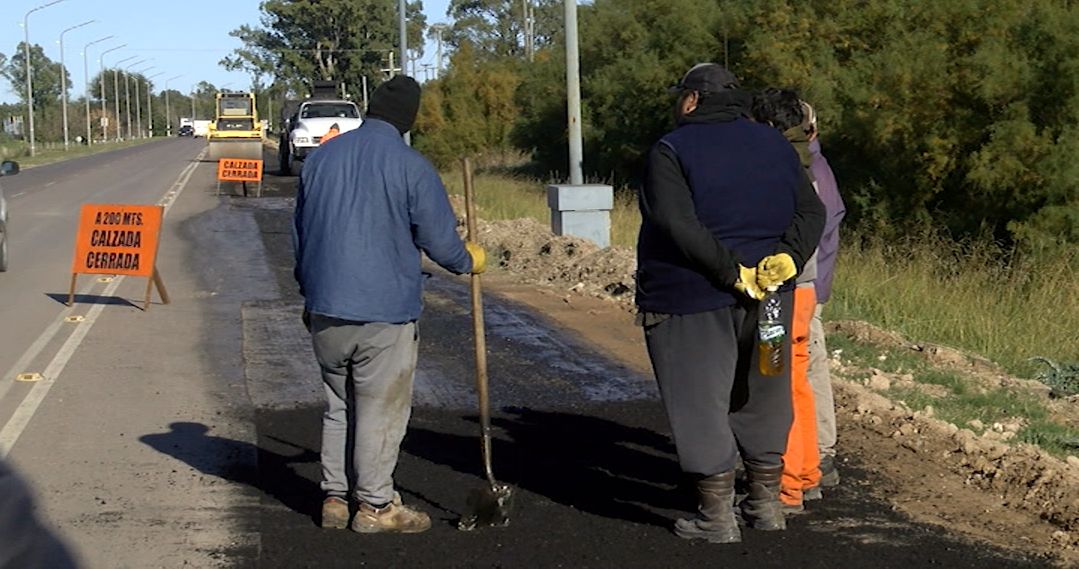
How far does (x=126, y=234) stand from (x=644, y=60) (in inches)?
777

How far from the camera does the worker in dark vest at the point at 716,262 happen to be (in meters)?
5.52

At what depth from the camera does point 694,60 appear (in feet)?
102

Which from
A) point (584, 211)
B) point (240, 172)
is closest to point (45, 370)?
point (584, 211)

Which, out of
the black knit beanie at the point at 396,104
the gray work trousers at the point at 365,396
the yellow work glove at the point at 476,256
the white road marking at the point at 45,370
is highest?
the black knit beanie at the point at 396,104

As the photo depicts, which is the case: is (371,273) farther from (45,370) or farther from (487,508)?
(45,370)

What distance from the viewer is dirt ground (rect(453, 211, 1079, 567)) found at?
6.09m

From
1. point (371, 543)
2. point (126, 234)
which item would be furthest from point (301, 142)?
point (371, 543)

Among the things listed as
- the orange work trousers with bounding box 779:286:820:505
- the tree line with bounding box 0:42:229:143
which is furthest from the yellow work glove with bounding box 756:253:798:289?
the tree line with bounding box 0:42:229:143

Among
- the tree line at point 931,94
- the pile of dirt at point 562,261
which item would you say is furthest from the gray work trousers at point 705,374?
the tree line at point 931,94

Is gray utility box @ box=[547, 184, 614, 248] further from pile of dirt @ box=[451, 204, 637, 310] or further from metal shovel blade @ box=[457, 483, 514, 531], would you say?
metal shovel blade @ box=[457, 483, 514, 531]

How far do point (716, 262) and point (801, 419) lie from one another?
110cm

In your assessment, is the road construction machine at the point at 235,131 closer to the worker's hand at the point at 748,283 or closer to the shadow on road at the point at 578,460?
the shadow on road at the point at 578,460

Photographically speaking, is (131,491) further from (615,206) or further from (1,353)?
(615,206)

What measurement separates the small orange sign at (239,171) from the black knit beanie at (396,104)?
91.3 ft
